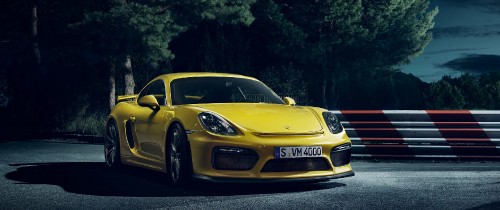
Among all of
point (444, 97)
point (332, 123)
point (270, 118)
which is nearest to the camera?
point (270, 118)

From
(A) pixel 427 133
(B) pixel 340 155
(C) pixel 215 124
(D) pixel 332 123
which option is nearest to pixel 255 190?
(C) pixel 215 124

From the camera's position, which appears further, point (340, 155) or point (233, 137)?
point (340, 155)

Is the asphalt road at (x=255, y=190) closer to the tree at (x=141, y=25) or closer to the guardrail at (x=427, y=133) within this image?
the guardrail at (x=427, y=133)

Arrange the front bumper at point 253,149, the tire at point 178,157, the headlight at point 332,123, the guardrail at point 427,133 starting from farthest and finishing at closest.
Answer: the guardrail at point 427,133 → the headlight at point 332,123 → the tire at point 178,157 → the front bumper at point 253,149

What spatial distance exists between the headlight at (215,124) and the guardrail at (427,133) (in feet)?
15.5

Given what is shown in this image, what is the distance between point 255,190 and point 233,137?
2.57 feet

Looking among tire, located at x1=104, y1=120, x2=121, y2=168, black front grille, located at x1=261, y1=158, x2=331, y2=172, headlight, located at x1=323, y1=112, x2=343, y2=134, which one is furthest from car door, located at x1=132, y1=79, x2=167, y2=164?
headlight, located at x1=323, y1=112, x2=343, y2=134

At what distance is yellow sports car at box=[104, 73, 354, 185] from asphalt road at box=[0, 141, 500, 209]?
10.0 inches

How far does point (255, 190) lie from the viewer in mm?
7895

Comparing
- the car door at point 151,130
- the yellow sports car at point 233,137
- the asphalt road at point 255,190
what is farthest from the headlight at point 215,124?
the car door at point 151,130

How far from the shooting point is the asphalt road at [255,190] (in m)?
7.00

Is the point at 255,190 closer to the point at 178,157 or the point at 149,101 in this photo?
the point at 178,157

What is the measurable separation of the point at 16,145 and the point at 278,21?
19.4 m

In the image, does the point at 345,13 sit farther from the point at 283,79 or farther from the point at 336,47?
the point at 283,79
